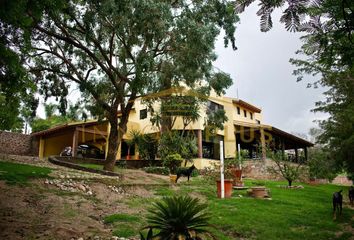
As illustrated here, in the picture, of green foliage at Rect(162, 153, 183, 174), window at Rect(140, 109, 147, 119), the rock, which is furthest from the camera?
window at Rect(140, 109, 147, 119)

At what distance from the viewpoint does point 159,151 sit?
25.2 metres

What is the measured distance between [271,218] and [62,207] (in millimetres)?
6214

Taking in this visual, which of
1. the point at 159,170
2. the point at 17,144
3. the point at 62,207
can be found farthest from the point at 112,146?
the point at 17,144

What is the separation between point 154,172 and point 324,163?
1093 cm

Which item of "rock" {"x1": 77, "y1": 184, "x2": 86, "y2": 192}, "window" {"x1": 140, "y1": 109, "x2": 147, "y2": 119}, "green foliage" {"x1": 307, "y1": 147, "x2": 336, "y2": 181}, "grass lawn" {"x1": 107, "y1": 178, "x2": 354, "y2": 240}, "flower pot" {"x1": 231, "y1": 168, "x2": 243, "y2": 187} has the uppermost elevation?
"window" {"x1": 140, "y1": 109, "x2": 147, "y2": 119}

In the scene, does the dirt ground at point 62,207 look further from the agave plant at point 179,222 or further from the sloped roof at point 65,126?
the sloped roof at point 65,126

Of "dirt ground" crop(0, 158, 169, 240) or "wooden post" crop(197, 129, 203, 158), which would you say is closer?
"dirt ground" crop(0, 158, 169, 240)

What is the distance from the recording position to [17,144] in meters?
30.0

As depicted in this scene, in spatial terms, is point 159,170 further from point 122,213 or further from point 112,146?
point 122,213

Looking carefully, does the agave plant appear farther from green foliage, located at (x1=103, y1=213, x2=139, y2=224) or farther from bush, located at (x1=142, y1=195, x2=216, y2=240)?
green foliage, located at (x1=103, y1=213, x2=139, y2=224)

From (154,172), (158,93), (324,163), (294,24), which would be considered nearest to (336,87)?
(324,163)

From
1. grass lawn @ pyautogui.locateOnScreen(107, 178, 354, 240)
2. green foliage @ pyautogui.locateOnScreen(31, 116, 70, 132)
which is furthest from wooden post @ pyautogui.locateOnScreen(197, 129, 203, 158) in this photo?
green foliage @ pyautogui.locateOnScreen(31, 116, 70, 132)

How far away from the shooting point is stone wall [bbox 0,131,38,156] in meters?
28.6

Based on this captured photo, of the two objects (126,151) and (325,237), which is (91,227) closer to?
(325,237)
